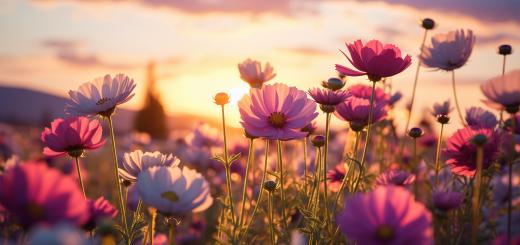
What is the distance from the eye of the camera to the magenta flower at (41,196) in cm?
85

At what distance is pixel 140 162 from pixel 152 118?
37.4 metres

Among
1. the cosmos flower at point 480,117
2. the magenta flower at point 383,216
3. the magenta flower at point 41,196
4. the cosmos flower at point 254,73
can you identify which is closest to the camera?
the magenta flower at point 41,196

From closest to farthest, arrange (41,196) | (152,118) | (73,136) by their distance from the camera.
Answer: (41,196) → (73,136) → (152,118)

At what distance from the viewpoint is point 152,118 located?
38.3m

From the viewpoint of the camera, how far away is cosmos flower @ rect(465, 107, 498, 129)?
6.84 ft

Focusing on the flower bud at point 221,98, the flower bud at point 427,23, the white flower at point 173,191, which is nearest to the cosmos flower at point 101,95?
the flower bud at point 221,98

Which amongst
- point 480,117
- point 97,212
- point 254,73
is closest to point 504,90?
point 480,117

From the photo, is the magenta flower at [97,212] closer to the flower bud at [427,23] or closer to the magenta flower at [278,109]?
the magenta flower at [278,109]

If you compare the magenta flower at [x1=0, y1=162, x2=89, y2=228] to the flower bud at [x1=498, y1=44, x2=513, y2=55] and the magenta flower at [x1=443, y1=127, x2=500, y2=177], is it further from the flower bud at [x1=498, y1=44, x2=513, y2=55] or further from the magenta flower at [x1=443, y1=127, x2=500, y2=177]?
the flower bud at [x1=498, y1=44, x2=513, y2=55]

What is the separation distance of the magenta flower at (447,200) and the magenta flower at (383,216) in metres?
0.70

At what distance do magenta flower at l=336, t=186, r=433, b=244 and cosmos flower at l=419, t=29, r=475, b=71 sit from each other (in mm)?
1202

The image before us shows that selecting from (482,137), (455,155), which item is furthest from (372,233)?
(455,155)

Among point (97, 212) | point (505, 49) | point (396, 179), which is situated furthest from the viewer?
point (505, 49)

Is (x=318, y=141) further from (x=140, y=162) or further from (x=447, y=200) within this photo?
(x=140, y=162)
